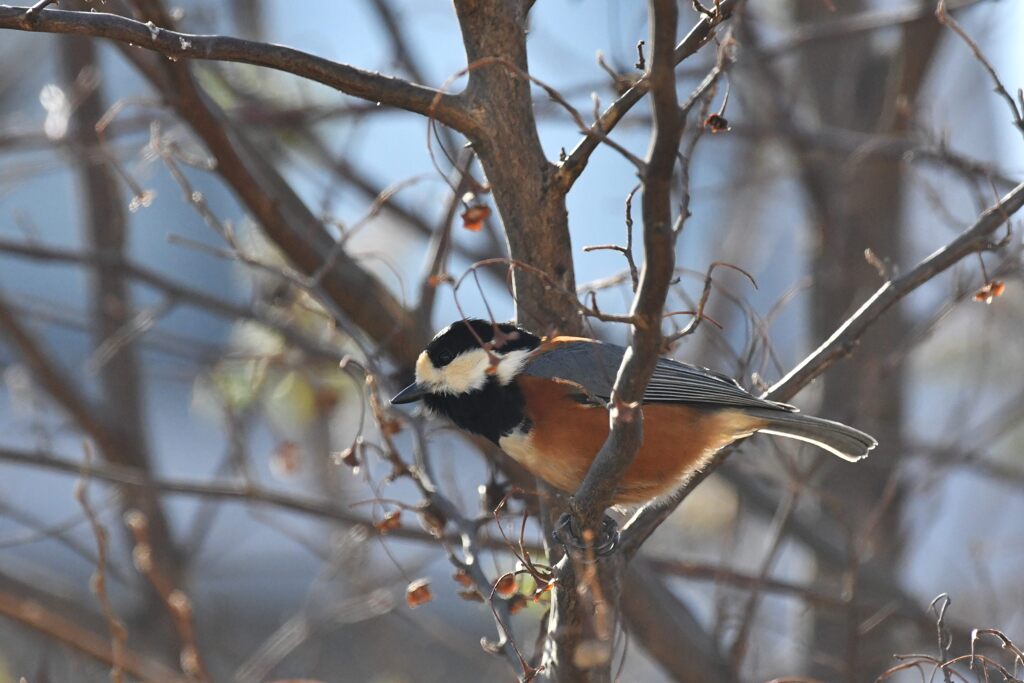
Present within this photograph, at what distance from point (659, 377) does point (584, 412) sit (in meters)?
0.31

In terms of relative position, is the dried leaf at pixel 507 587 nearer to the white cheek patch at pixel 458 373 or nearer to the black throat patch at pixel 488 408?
the black throat patch at pixel 488 408

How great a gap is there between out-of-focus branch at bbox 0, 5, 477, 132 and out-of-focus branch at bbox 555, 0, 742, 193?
0.30m

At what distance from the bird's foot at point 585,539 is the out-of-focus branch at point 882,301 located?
A: 54 mm

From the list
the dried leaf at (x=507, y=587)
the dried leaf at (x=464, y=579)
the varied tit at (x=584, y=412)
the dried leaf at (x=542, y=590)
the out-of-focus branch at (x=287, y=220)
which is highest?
the out-of-focus branch at (x=287, y=220)

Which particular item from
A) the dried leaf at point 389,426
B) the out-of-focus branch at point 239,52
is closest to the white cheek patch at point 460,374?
the dried leaf at point 389,426

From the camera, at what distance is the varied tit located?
336cm

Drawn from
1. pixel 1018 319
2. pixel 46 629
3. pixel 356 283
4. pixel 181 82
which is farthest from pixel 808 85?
pixel 46 629

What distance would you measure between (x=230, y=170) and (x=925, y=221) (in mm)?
5975

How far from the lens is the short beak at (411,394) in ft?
11.9

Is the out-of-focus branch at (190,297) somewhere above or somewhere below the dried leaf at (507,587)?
above

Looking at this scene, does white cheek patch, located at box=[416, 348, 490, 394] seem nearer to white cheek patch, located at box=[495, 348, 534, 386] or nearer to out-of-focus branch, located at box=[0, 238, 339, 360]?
white cheek patch, located at box=[495, 348, 534, 386]

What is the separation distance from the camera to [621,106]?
8.14 ft

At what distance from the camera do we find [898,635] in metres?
5.68

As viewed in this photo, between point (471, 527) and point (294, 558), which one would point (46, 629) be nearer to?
point (471, 527)
